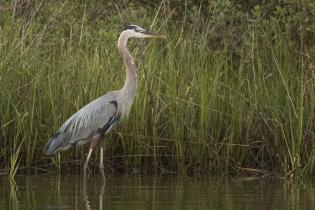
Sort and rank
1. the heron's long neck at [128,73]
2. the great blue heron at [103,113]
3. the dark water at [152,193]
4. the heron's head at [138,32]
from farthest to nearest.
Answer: the heron's head at [138,32] → the heron's long neck at [128,73] → the great blue heron at [103,113] → the dark water at [152,193]

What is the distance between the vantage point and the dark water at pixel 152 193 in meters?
6.82

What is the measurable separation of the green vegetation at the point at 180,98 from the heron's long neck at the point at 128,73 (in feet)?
0.32

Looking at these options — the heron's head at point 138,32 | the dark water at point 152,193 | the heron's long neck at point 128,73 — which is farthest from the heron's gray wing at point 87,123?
the heron's head at point 138,32

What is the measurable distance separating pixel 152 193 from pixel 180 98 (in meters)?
1.93

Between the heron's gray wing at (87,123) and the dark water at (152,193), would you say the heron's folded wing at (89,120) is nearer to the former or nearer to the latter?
the heron's gray wing at (87,123)

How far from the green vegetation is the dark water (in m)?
0.42

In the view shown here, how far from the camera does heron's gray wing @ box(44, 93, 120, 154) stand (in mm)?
9031

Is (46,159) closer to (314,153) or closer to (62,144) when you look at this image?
(62,144)

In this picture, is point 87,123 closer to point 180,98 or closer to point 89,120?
point 89,120

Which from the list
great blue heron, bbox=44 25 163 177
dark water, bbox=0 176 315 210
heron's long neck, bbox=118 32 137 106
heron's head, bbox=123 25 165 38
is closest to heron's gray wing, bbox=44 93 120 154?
great blue heron, bbox=44 25 163 177

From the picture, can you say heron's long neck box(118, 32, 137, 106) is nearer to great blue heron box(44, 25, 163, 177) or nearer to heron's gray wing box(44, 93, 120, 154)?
great blue heron box(44, 25, 163, 177)

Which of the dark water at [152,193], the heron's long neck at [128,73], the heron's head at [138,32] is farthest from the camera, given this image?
the heron's head at [138,32]

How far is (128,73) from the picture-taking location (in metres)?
9.95

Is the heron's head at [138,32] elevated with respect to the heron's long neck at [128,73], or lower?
elevated
